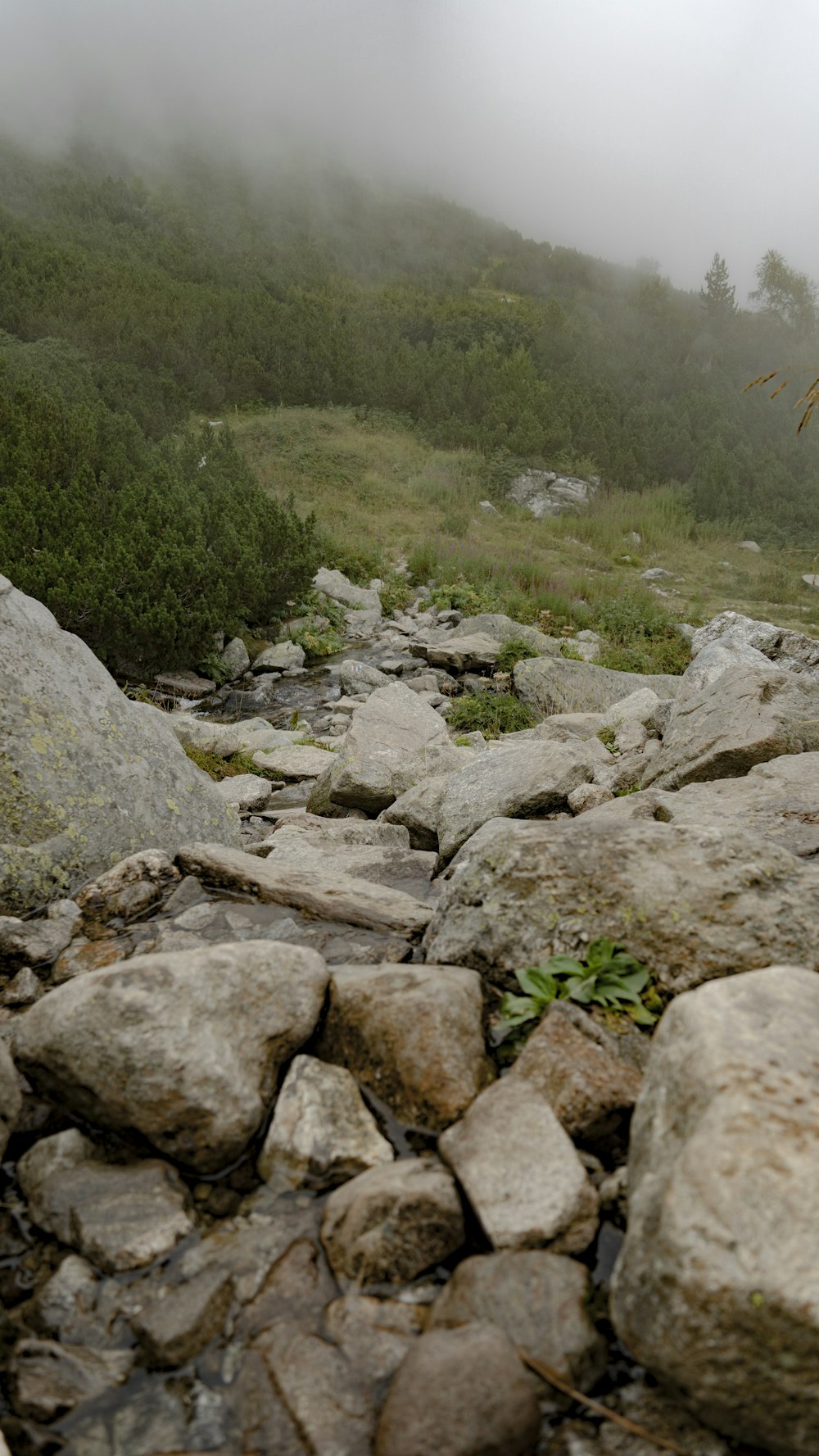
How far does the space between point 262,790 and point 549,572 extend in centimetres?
1167

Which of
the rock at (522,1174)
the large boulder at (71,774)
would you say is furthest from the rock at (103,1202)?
the large boulder at (71,774)

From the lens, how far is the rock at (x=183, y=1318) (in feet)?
4.70

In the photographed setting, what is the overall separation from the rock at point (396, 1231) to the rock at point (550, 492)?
71.0 feet

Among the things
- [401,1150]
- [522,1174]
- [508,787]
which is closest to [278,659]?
[508,787]

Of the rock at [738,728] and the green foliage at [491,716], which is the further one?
the green foliage at [491,716]

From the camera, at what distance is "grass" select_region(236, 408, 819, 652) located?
14.3 metres

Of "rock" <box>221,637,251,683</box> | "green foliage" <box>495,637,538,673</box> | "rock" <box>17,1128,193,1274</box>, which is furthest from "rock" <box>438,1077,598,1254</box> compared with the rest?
"rock" <box>221,637,251,683</box>

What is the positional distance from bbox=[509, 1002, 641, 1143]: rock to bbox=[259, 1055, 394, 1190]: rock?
379mm

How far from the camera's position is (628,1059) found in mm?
1965

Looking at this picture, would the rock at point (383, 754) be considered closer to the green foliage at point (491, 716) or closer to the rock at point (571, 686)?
the green foliage at point (491, 716)

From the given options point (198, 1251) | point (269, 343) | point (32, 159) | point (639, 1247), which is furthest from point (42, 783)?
point (32, 159)

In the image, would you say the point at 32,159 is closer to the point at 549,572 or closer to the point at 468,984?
the point at 549,572

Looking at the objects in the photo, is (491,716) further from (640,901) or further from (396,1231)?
(396,1231)

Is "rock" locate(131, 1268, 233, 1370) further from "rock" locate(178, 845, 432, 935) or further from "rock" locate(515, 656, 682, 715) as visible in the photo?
"rock" locate(515, 656, 682, 715)
